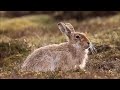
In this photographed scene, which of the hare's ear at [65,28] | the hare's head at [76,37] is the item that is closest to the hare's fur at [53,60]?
the hare's head at [76,37]

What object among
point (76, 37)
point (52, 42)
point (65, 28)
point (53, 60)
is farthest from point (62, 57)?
point (52, 42)

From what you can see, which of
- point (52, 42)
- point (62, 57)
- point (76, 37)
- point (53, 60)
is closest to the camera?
point (53, 60)

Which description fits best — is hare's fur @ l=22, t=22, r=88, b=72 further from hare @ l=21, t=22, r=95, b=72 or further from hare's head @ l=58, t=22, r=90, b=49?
hare's head @ l=58, t=22, r=90, b=49

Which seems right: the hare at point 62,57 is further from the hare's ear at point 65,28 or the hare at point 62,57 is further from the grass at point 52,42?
the grass at point 52,42

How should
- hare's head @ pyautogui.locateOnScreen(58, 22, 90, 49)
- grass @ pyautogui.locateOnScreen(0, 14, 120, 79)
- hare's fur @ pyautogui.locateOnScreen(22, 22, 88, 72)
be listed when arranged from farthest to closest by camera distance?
hare's head @ pyautogui.locateOnScreen(58, 22, 90, 49) → hare's fur @ pyautogui.locateOnScreen(22, 22, 88, 72) → grass @ pyautogui.locateOnScreen(0, 14, 120, 79)

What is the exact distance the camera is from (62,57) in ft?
46.2

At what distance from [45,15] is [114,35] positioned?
15.0 m

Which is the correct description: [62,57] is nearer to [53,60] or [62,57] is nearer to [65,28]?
[53,60]

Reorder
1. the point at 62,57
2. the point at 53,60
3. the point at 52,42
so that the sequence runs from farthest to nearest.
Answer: the point at 52,42 → the point at 62,57 → the point at 53,60

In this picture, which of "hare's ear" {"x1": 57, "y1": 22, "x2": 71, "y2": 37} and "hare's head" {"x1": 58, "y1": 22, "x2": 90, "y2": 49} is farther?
"hare's ear" {"x1": 57, "y1": 22, "x2": 71, "y2": 37}

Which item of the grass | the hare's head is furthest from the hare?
the grass

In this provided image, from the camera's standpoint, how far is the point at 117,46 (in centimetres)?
→ 1670

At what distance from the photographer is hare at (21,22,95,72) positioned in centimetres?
1388
